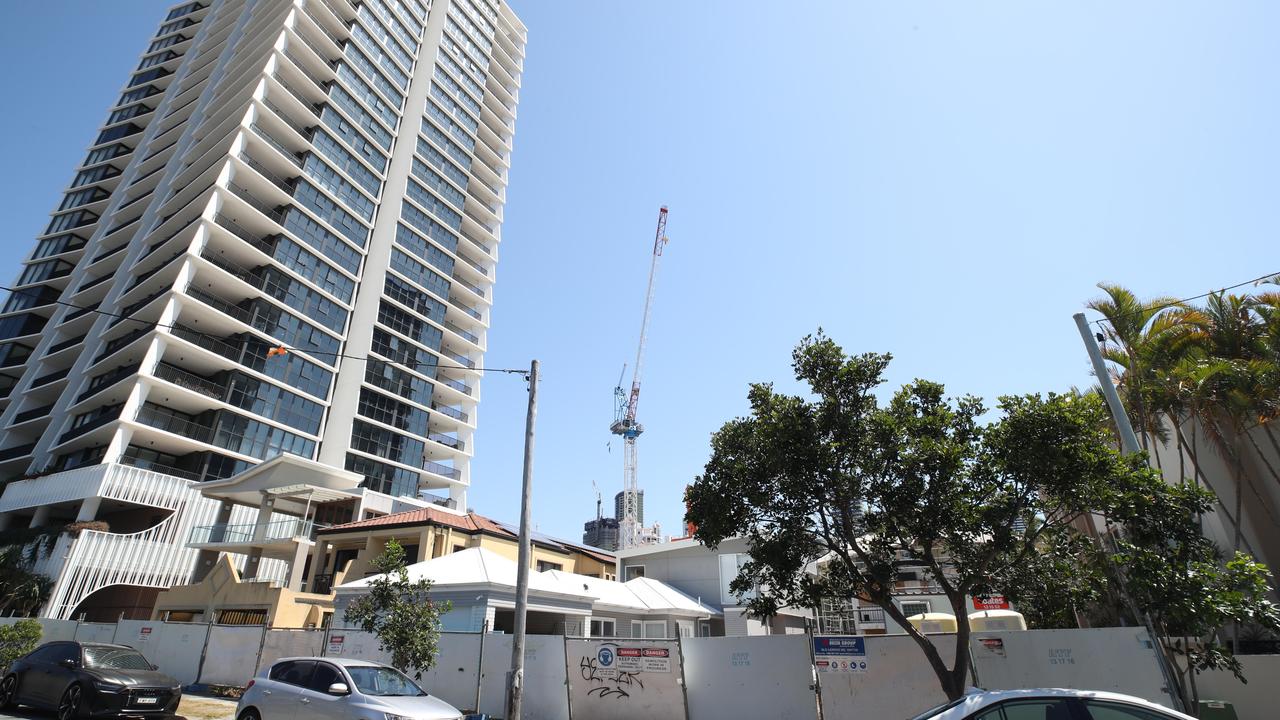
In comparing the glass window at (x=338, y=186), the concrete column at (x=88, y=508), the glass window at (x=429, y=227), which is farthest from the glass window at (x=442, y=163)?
the concrete column at (x=88, y=508)

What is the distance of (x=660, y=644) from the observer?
14078 mm

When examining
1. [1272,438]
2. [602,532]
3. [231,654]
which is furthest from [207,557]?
[602,532]

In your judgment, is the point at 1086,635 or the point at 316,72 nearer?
the point at 1086,635

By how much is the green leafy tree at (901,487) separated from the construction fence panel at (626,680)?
8.37ft

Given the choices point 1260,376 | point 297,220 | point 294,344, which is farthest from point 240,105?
point 1260,376

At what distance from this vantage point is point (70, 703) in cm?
1224

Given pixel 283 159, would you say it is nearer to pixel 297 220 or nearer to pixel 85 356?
pixel 297 220

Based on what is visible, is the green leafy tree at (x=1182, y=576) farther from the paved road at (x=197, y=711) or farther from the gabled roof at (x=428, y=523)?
the gabled roof at (x=428, y=523)

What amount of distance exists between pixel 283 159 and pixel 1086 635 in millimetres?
60399

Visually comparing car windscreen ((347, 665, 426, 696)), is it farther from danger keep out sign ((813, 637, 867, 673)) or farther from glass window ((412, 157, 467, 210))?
glass window ((412, 157, 467, 210))

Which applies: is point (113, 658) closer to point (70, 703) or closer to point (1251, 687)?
point (70, 703)

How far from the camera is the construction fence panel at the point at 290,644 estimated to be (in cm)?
1802

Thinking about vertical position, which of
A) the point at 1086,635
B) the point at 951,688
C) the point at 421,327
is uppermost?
the point at 421,327

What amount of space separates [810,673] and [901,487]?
4508 millimetres
